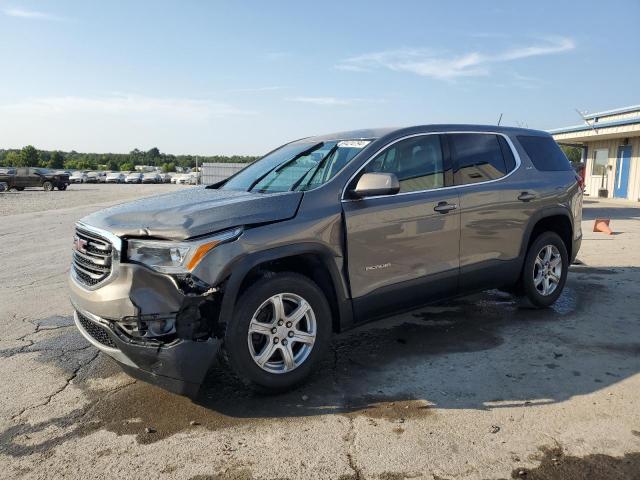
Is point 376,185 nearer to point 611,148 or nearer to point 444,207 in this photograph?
point 444,207

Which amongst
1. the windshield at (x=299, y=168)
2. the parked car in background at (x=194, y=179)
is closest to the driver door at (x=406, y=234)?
the windshield at (x=299, y=168)

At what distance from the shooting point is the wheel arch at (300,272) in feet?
11.2

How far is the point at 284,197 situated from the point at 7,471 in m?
2.36

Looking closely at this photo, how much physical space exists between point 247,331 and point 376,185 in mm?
1432

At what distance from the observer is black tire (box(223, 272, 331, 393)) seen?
3.46 metres

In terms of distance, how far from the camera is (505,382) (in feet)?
12.9

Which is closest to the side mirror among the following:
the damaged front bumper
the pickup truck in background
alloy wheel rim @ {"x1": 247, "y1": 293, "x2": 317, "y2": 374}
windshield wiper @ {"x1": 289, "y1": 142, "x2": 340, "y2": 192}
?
windshield wiper @ {"x1": 289, "y1": 142, "x2": 340, "y2": 192}

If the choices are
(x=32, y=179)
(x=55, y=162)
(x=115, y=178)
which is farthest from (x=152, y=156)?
(x=32, y=179)

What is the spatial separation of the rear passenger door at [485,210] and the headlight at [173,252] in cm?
239

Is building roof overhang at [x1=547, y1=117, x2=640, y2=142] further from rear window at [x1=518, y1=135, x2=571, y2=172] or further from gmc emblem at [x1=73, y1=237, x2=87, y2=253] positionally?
gmc emblem at [x1=73, y1=237, x2=87, y2=253]

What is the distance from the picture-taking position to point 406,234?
14.2ft

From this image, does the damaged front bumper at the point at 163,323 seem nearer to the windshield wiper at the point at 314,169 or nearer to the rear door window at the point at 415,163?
the windshield wiper at the point at 314,169

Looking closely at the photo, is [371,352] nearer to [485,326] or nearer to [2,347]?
[485,326]

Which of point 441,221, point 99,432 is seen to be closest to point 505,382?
point 441,221
